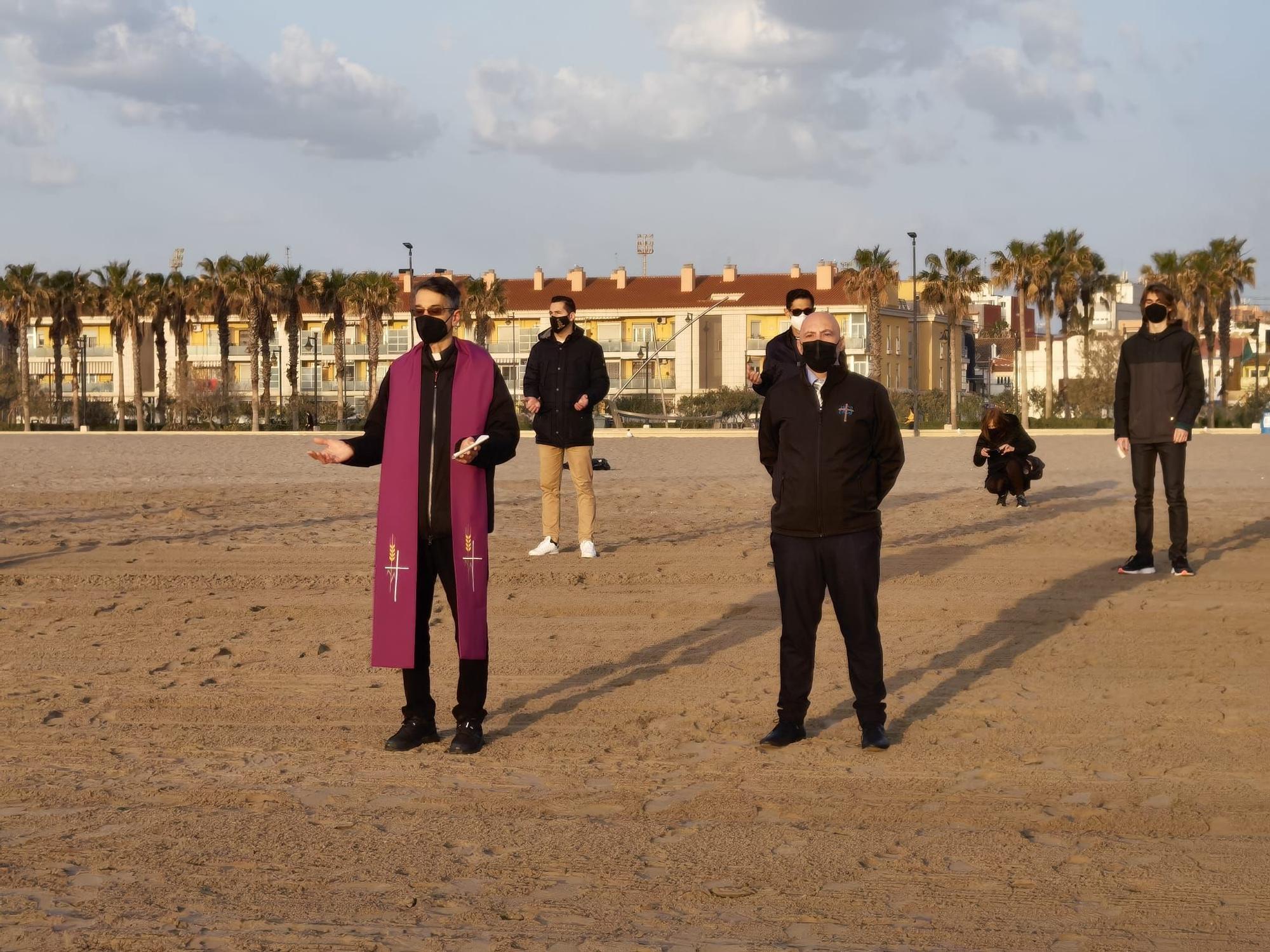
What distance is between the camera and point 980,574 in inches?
442

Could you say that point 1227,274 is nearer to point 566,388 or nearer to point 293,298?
point 293,298

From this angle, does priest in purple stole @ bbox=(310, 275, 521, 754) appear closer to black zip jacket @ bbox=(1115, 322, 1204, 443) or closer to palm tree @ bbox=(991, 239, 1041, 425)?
black zip jacket @ bbox=(1115, 322, 1204, 443)

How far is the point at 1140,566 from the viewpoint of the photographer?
11.2 metres

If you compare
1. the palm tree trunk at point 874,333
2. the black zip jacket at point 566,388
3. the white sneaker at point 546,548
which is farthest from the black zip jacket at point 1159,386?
the palm tree trunk at point 874,333

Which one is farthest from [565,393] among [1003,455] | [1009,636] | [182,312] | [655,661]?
A: [182,312]

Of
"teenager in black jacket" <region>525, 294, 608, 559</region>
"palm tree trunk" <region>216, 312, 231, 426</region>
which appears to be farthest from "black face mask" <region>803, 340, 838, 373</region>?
"palm tree trunk" <region>216, 312, 231, 426</region>

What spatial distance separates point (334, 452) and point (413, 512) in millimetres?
377

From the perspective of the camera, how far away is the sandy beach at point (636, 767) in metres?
4.11

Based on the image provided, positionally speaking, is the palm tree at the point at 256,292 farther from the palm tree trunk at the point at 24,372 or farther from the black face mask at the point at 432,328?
the black face mask at the point at 432,328

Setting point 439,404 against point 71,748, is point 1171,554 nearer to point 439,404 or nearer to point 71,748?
point 439,404

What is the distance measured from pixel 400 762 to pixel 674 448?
33.8 m

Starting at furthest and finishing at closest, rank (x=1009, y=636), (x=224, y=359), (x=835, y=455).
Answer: (x=224, y=359) → (x=1009, y=636) → (x=835, y=455)

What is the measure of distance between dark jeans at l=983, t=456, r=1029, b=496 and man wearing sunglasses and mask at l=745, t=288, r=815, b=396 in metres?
8.15

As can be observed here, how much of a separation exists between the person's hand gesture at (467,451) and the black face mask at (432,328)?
16.8 inches
